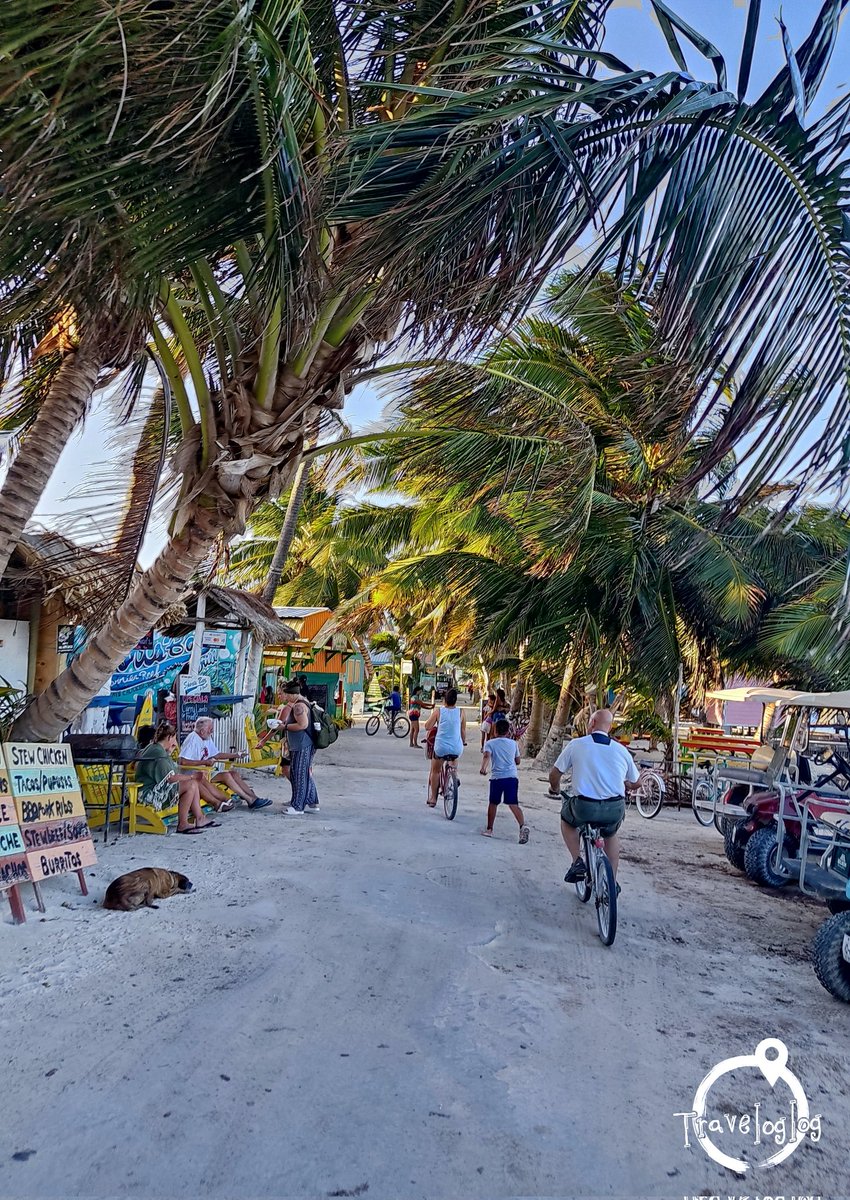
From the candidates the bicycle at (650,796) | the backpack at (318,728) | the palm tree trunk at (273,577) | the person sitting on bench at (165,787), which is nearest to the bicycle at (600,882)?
the person sitting on bench at (165,787)

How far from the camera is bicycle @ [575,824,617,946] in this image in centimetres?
602

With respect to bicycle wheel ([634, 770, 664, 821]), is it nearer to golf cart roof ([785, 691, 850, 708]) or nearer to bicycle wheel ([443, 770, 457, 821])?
bicycle wheel ([443, 770, 457, 821])

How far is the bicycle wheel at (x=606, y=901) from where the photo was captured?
5.99 metres

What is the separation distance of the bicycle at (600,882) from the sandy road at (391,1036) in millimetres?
131

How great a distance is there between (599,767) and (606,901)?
1009mm

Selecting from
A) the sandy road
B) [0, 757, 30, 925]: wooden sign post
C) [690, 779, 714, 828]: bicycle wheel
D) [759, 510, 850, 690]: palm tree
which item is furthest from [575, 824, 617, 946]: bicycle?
[759, 510, 850, 690]: palm tree

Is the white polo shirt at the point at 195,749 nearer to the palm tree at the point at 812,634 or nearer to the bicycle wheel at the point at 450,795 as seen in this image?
the bicycle wheel at the point at 450,795

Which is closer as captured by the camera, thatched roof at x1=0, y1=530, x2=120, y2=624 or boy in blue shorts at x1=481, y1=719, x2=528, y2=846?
thatched roof at x1=0, y1=530, x2=120, y2=624

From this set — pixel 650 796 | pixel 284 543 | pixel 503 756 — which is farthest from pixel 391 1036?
pixel 284 543

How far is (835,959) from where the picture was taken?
530cm

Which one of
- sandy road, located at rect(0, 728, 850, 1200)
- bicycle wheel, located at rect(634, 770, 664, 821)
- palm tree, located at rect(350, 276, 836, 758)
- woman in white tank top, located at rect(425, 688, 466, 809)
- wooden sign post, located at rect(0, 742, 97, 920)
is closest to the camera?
sandy road, located at rect(0, 728, 850, 1200)

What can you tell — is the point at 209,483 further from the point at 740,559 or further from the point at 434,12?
the point at 740,559

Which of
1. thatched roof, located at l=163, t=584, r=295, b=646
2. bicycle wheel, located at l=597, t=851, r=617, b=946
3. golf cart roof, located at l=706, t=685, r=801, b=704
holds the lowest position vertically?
bicycle wheel, located at l=597, t=851, r=617, b=946

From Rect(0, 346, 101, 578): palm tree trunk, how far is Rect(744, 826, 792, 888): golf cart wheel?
7571 mm
